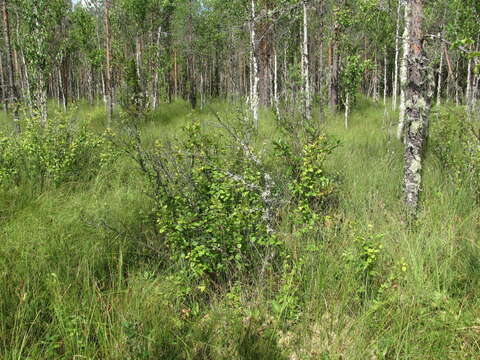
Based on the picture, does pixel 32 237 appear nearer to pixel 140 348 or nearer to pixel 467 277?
pixel 140 348

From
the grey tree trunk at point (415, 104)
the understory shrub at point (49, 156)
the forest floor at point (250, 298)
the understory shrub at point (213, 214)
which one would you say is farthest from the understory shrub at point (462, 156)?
the understory shrub at point (49, 156)

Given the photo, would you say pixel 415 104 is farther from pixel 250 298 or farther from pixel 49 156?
pixel 49 156

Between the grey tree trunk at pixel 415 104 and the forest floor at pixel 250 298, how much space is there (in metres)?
0.36

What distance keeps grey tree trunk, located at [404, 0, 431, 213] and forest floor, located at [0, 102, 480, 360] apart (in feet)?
1.17

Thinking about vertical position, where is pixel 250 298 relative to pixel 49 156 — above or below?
below

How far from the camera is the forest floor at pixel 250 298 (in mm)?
2139

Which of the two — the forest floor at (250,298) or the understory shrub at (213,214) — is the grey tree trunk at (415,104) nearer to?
the forest floor at (250,298)

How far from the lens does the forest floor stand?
2139 mm

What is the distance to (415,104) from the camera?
367 centimetres

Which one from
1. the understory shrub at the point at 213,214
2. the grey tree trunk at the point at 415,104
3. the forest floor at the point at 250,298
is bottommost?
the forest floor at the point at 250,298

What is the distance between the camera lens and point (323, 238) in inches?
122

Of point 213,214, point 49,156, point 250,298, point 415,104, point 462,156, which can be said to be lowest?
point 250,298

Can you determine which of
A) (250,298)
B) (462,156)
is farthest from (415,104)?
(250,298)

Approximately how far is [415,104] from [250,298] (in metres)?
2.68
